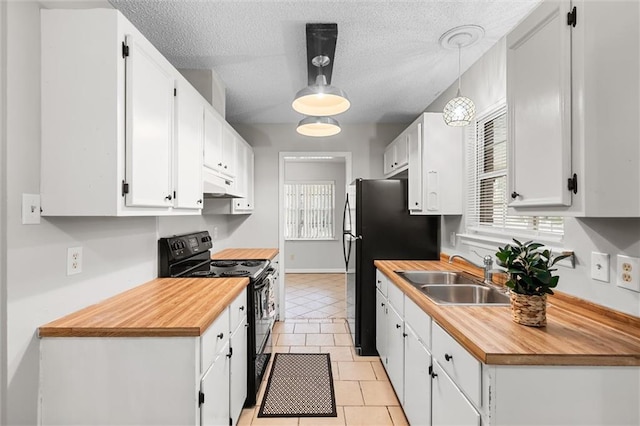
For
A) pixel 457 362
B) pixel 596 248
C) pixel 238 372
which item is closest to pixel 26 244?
pixel 238 372

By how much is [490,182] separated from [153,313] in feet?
7.90

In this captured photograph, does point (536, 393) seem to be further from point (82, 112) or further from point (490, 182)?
point (82, 112)

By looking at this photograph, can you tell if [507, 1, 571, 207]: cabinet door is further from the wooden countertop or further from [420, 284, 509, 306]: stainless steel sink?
the wooden countertop

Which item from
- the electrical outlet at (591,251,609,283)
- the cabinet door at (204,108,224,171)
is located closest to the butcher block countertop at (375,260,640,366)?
the electrical outlet at (591,251,609,283)

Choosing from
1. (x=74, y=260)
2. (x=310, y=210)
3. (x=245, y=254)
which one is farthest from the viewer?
(x=310, y=210)

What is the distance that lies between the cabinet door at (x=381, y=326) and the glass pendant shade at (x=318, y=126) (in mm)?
1586

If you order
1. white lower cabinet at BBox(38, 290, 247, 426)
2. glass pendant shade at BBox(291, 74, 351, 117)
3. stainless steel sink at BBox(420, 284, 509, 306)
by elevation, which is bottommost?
white lower cabinet at BBox(38, 290, 247, 426)

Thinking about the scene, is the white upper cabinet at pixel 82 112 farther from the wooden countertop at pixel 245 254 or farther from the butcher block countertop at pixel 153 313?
the wooden countertop at pixel 245 254

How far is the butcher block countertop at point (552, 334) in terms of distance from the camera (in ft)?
3.59

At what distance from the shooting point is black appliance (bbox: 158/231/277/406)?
229cm

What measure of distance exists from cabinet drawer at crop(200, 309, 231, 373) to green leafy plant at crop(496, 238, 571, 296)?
1.30 m

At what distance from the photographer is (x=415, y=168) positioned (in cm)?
301

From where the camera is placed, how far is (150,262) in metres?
2.23

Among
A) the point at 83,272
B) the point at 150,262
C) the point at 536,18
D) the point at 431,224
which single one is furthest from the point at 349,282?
the point at 536,18
